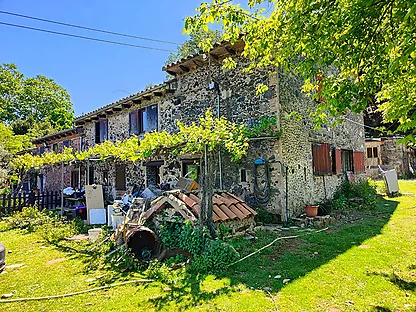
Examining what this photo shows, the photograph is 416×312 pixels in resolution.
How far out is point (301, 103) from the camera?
10.5m

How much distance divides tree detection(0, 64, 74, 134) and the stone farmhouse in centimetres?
2686

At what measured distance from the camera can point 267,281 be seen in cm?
442

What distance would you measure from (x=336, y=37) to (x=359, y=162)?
12.5 metres

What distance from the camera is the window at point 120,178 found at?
13.5 meters

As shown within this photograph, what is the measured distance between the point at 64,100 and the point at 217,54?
3755 cm

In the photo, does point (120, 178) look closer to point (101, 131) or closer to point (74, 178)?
point (101, 131)

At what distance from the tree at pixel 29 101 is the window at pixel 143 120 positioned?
91.5ft

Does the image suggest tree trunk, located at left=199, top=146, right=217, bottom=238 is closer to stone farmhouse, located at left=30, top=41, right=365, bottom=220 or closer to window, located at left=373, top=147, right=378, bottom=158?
stone farmhouse, located at left=30, top=41, right=365, bottom=220

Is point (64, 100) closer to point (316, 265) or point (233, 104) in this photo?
point (233, 104)

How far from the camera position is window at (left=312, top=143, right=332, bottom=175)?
10797 mm

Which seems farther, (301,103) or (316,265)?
(301,103)

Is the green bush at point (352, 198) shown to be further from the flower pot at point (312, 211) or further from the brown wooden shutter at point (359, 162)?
the flower pot at point (312, 211)

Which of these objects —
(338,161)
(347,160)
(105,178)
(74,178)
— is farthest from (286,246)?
(74,178)

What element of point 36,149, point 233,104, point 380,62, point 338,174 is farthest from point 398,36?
point 36,149
